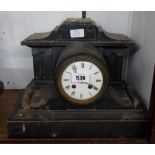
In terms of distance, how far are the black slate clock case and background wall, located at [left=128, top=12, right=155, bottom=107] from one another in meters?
0.05

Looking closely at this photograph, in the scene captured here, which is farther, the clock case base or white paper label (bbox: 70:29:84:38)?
white paper label (bbox: 70:29:84:38)

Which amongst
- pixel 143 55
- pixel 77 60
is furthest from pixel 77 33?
pixel 143 55

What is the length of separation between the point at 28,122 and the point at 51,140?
0.10 m

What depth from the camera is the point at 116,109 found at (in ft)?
2.68

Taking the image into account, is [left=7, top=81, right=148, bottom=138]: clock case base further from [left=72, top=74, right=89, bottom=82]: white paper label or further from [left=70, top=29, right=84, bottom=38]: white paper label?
[left=70, top=29, right=84, bottom=38]: white paper label

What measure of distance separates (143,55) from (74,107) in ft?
1.17

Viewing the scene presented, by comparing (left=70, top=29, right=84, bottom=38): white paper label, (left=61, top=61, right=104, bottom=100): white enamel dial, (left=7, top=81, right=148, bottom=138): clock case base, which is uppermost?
(left=70, top=29, right=84, bottom=38): white paper label

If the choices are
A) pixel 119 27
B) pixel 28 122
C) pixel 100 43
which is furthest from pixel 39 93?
pixel 119 27

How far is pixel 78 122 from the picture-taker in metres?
0.77

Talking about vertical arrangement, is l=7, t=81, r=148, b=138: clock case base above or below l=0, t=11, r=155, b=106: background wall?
below

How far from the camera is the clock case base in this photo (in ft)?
2.54

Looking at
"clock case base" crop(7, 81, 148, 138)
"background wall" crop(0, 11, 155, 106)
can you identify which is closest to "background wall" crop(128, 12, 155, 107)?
"background wall" crop(0, 11, 155, 106)

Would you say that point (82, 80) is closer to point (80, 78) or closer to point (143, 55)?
point (80, 78)

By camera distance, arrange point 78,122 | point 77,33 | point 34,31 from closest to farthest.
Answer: point 78,122 < point 77,33 < point 34,31
